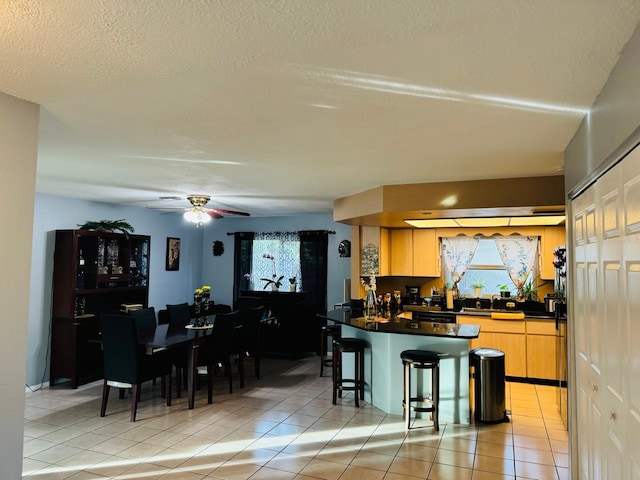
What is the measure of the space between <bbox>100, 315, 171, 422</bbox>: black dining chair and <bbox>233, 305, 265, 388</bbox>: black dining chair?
52.6 inches

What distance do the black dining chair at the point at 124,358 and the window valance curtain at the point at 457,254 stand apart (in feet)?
14.7

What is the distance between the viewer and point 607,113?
198 centimetres

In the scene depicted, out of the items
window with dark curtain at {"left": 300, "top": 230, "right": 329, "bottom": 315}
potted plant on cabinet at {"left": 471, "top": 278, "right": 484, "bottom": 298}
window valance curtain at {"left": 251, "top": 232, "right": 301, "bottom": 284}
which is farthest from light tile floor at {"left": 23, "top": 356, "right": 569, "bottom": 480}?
window valance curtain at {"left": 251, "top": 232, "right": 301, "bottom": 284}

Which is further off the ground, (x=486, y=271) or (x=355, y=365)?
(x=486, y=271)

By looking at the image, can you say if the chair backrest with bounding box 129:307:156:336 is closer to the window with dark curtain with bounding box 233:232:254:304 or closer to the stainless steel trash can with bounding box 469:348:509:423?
the window with dark curtain with bounding box 233:232:254:304

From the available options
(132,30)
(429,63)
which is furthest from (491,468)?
(132,30)

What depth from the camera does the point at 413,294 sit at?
22.8 feet

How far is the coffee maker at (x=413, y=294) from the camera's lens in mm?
6898

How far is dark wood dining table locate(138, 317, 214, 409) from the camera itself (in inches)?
174

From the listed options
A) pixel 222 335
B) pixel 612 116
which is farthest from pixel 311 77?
pixel 222 335

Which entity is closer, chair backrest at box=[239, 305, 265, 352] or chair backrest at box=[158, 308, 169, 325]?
chair backrest at box=[239, 305, 265, 352]

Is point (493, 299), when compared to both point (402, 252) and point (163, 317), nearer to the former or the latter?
point (402, 252)

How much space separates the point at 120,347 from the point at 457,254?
484 cm

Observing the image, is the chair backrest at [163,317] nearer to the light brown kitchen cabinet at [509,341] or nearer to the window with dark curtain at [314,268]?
the window with dark curtain at [314,268]
